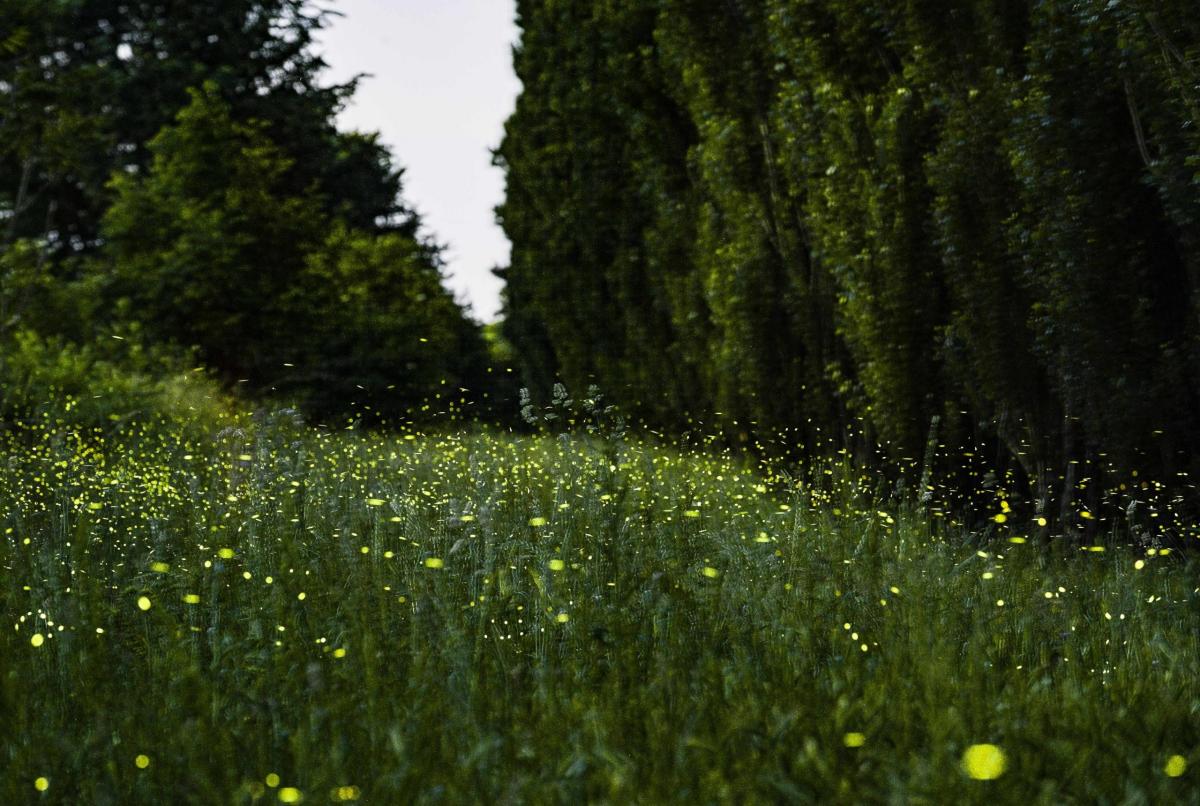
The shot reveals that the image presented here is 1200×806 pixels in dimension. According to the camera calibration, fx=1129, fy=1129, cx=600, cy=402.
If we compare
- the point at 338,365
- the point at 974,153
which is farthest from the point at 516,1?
the point at 974,153

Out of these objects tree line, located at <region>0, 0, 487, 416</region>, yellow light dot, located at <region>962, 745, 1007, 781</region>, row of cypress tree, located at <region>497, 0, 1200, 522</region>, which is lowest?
yellow light dot, located at <region>962, 745, 1007, 781</region>

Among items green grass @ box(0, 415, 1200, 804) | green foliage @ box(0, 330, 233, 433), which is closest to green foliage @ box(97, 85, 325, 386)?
green foliage @ box(0, 330, 233, 433)

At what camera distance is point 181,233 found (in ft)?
56.1

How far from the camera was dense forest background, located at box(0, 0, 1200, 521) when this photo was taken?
5.74m

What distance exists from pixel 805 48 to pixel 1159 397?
135 inches

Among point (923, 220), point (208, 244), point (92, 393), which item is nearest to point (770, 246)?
point (923, 220)

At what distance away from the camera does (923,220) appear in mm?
6941

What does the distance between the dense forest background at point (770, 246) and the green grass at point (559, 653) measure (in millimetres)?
1035

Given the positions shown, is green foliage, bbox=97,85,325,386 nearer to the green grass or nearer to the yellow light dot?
the green grass

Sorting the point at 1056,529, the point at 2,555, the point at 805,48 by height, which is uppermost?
the point at 805,48

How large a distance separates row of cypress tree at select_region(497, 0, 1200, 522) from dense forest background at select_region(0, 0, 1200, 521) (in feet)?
0.06

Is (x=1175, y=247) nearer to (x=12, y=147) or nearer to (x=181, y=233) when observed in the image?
(x=12, y=147)

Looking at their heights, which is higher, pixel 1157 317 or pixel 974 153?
pixel 974 153

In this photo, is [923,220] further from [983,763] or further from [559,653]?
[983,763]
